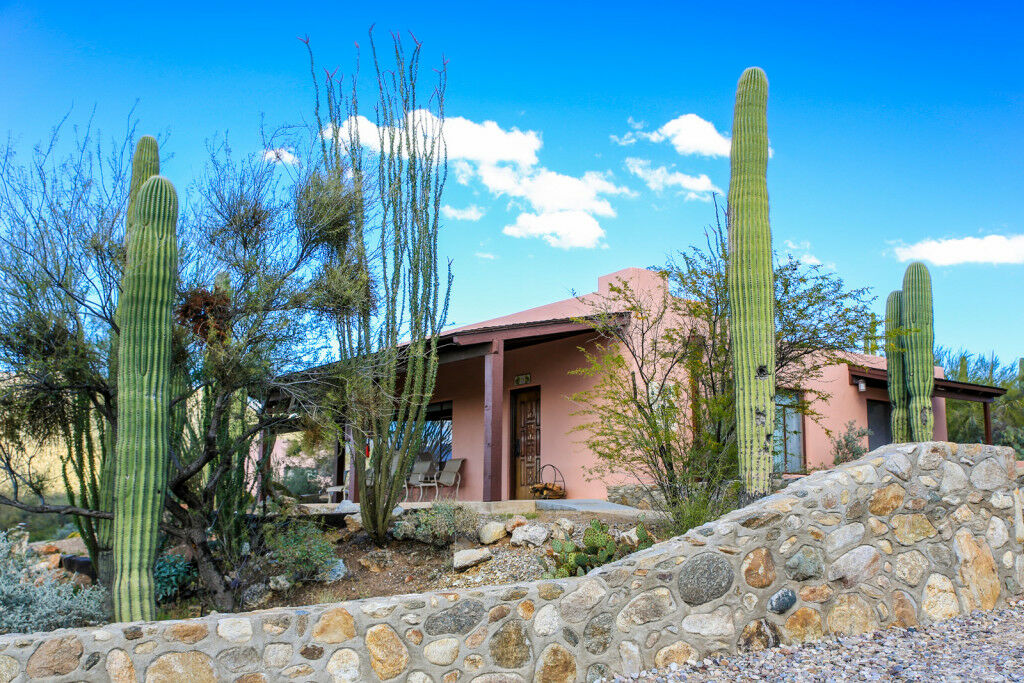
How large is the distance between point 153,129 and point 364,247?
244 centimetres

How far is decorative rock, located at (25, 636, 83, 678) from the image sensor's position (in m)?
3.57

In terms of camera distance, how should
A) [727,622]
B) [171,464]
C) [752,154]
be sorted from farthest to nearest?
[752,154], [171,464], [727,622]

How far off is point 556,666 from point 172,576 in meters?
5.27

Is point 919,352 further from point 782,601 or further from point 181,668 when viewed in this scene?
point 181,668

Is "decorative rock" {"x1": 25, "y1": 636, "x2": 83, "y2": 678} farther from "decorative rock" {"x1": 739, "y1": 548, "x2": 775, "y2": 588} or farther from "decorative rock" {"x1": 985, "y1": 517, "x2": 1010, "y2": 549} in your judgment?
"decorative rock" {"x1": 985, "y1": 517, "x2": 1010, "y2": 549}

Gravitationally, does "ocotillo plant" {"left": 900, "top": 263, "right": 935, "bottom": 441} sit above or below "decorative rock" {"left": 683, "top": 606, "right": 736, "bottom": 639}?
above

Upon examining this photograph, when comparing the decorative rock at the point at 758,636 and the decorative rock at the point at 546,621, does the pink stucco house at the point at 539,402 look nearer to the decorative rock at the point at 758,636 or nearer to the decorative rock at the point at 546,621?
the decorative rock at the point at 758,636

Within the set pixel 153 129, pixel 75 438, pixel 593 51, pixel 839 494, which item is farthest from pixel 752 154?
pixel 75 438

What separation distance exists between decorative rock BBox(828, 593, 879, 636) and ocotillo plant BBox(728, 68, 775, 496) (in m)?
1.79

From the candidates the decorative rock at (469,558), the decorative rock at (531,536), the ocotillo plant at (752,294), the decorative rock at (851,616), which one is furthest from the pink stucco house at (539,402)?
the decorative rock at (851,616)

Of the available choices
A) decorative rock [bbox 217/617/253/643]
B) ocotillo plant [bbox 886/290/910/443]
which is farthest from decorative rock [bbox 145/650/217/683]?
ocotillo plant [bbox 886/290/910/443]

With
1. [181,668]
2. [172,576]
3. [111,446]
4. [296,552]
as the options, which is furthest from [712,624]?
[172,576]

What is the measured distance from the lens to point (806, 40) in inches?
418

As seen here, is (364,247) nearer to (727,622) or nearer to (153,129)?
(153,129)
